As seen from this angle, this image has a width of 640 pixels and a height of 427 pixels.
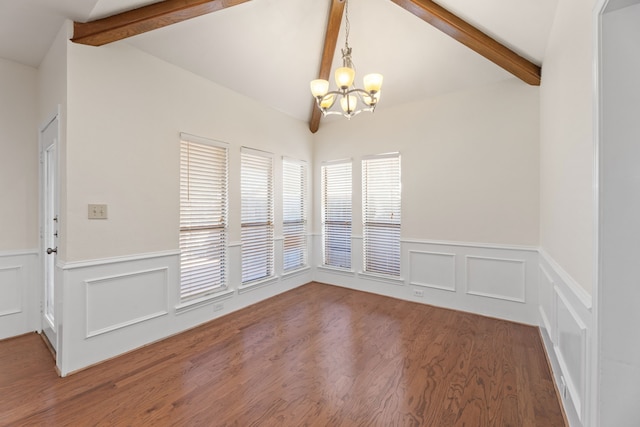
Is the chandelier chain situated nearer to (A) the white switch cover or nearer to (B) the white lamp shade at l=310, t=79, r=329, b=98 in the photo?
(B) the white lamp shade at l=310, t=79, r=329, b=98

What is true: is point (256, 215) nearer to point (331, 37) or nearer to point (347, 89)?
point (347, 89)

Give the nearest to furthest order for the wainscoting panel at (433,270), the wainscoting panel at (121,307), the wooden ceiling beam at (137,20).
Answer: the wooden ceiling beam at (137,20)
the wainscoting panel at (121,307)
the wainscoting panel at (433,270)

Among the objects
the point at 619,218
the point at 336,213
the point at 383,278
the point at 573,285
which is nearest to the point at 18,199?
the point at 336,213

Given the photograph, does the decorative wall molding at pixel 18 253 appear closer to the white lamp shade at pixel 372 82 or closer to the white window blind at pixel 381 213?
the white lamp shade at pixel 372 82

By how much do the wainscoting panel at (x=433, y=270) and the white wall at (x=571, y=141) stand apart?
122 centimetres

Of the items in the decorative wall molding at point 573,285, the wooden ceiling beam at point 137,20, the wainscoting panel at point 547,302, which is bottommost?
the wainscoting panel at point 547,302

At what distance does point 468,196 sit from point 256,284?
316cm

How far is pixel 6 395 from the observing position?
6.57ft

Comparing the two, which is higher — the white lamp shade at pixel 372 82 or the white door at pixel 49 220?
the white lamp shade at pixel 372 82

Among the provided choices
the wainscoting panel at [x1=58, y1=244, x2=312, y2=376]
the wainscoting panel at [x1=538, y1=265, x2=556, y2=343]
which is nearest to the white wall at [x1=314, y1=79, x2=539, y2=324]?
the wainscoting panel at [x1=538, y1=265, x2=556, y2=343]

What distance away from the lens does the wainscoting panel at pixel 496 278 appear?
326cm

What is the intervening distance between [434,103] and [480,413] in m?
3.54

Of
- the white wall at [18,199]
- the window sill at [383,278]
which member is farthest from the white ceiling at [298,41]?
the window sill at [383,278]

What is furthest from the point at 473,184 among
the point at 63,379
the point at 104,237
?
the point at 63,379
